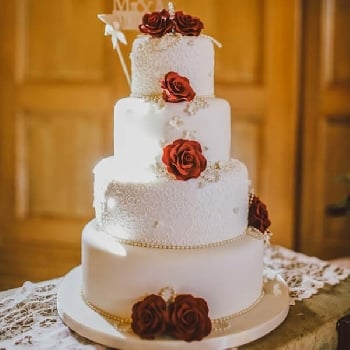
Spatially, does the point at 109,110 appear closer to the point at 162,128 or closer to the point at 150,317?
the point at 162,128

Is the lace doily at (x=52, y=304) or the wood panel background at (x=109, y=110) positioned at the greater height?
the wood panel background at (x=109, y=110)

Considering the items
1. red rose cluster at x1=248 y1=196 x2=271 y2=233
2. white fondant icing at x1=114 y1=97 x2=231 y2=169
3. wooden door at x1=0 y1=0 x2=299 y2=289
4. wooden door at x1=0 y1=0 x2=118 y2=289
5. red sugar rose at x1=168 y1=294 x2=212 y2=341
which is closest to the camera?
red sugar rose at x1=168 y1=294 x2=212 y2=341

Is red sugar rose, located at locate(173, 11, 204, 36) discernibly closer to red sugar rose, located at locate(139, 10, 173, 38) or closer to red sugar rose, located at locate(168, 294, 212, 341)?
red sugar rose, located at locate(139, 10, 173, 38)

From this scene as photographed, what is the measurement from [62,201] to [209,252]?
77.9 inches

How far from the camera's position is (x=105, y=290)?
169cm

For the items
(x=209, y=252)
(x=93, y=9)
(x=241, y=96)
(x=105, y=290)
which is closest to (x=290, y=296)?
(x=209, y=252)

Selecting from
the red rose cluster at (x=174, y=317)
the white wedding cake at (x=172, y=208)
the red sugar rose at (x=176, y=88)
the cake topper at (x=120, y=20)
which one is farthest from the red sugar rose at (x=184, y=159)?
the cake topper at (x=120, y=20)

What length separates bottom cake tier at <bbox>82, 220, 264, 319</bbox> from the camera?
162 centimetres

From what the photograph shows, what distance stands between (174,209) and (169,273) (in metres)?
0.16

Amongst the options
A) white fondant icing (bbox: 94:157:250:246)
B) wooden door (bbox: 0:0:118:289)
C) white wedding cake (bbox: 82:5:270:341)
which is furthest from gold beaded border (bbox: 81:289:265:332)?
wooden door (bbox: 0:0:118:289)

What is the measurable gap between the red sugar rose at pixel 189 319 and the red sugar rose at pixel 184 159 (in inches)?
11.9

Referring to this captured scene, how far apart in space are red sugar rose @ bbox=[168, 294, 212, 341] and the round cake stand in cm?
2

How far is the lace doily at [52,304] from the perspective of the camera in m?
1.63

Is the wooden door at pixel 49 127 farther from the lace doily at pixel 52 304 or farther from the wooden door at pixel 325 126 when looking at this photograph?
the lace doily at pixel 52 304
